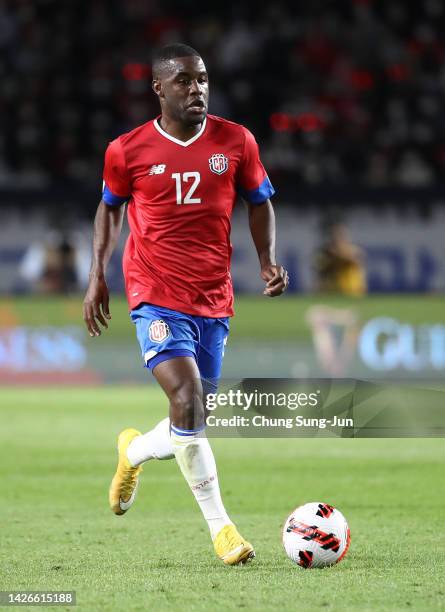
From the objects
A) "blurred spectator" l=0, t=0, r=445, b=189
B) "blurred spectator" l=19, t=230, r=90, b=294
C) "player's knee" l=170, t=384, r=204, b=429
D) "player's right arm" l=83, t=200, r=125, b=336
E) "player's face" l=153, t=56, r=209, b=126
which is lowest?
"blurred spectator" l=19, t=230, r=90, b=294

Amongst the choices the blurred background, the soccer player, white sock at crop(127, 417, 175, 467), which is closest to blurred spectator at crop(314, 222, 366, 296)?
the blurred background

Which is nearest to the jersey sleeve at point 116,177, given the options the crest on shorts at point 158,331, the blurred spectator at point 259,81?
the crest on shorts at point 158,331

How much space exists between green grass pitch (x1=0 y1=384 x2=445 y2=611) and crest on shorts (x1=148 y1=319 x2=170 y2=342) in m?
0.96

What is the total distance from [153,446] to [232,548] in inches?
41.1

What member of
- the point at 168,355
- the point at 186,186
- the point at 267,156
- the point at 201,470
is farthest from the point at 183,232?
the point at 267,156

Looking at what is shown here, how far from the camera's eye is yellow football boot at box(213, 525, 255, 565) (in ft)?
18.0

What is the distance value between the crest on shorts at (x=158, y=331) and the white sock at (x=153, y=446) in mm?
649

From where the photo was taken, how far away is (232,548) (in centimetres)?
550

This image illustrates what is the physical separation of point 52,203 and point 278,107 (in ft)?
12.5

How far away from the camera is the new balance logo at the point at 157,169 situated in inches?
234

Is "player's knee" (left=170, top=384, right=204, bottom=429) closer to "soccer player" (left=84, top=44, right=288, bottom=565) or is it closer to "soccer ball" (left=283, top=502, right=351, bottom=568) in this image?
"soccer player" (left=84, top=44, right=288, bottom=565)

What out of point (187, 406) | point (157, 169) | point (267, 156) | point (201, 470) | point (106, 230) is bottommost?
point (267, 156)

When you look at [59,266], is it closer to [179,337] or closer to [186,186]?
[186,186]

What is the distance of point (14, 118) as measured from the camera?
19.9 m
